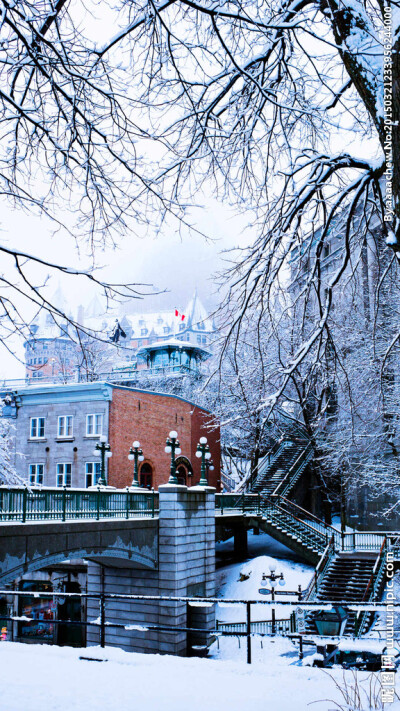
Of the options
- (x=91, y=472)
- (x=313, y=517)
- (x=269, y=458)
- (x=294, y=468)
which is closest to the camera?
(x=313, y=517)

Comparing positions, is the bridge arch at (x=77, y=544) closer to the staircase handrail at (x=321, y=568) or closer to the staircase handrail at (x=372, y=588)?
the staircase handrail at (x=321, y=568)

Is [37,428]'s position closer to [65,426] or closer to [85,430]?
[65,426]

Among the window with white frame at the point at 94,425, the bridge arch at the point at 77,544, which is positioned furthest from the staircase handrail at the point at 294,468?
the bridge arch at the point at 77,544

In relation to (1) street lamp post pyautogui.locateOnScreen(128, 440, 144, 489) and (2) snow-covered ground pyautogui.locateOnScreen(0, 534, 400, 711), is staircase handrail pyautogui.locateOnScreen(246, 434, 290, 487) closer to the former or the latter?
(1) street lamp post pyautogui.locateOnScreen(128, 440, 144, 489)

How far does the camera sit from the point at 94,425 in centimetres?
3800

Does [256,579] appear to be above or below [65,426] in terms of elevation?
below

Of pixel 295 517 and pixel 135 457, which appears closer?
pixel 135 457

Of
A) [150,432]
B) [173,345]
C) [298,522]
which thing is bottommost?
[298,522]

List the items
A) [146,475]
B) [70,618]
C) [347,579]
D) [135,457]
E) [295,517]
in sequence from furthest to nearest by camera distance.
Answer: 1. [146,475]
2. [295,517]
3. [70,618]
4. [135,457]
5. [347,579]

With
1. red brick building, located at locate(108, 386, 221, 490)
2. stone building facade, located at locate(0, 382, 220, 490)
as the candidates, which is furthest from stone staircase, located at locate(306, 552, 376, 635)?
stone building facade, located at locate(0, 382, 220, 490)

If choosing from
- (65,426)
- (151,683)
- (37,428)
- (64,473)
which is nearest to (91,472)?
(64,473)

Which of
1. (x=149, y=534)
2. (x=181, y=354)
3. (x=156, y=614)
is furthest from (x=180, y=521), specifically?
(x=181, y=354)

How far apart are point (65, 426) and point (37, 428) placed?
6.49 feet

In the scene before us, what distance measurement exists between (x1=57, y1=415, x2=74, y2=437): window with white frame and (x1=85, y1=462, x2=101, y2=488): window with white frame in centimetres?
231
